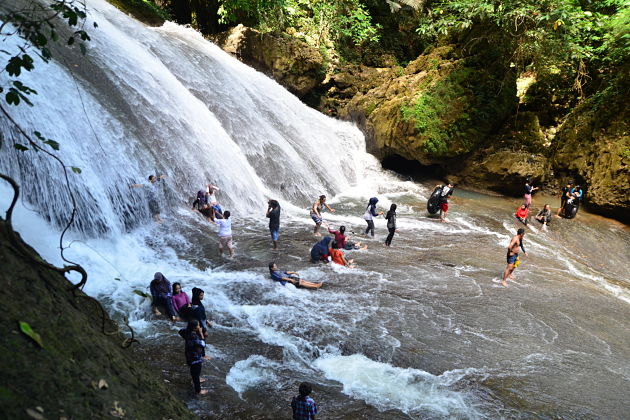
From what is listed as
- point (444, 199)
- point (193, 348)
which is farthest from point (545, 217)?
point (193, 348)

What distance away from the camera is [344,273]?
8.96m

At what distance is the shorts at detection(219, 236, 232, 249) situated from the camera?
9039 mm

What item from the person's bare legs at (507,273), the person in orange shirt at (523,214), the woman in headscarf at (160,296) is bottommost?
the woman in headscarf at (160,296)

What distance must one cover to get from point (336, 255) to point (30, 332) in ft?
23.5

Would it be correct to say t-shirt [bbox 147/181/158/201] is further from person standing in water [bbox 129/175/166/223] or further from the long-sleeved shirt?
the long-sleeved shirt

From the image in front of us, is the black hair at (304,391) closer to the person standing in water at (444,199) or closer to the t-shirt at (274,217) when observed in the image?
the t-shirt at (274,217)

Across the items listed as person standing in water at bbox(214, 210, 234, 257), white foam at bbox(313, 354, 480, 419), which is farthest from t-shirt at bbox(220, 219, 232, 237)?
white foam at bbox(313, 354, 480, 419)

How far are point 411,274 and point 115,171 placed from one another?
22.4ft

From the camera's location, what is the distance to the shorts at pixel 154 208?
31.7 feet

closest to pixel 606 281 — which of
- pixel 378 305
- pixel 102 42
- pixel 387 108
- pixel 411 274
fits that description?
pixel 411 274

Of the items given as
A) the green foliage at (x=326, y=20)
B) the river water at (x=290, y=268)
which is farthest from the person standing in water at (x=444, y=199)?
the green foliage at (x=326, y=20)

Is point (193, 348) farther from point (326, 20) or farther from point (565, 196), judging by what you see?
point (326, 20)

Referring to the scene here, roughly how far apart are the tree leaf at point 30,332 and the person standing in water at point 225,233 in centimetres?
628

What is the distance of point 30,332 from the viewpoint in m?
2.54
